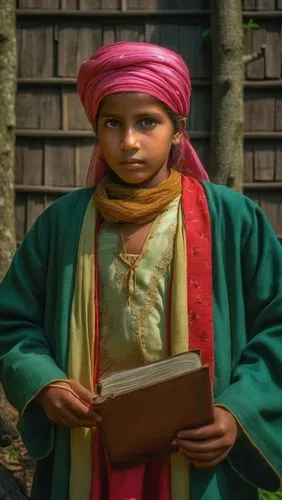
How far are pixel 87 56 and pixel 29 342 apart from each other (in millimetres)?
2803

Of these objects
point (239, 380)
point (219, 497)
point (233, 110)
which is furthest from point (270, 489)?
point (233, 110)

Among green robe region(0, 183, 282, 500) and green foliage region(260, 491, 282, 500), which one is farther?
green foliage region(260, 491, 282, 500)

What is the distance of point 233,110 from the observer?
4652mm

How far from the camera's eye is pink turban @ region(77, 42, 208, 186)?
7.02ft

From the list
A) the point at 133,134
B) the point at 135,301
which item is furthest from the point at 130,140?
the point at 135,301

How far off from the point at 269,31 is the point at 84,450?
3161 millimetres

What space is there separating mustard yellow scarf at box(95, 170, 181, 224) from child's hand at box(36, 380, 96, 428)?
1.34ft

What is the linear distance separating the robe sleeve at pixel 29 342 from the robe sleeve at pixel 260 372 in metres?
0.42

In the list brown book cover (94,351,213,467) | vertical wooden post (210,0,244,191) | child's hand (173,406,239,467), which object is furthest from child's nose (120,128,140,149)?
vertical wooden post (210,0,244,191)

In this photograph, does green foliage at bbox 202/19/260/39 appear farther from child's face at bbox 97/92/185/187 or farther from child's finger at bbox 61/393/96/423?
child's finger at bbox 61/393/96/423

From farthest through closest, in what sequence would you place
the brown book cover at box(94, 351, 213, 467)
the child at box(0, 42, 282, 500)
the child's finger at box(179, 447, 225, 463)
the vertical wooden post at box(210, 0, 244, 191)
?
the vertical wooden post at box(210, 0, 244, 191)
the child at box(0, 42, 282, 500)
the child's finger at box(179, 447, 225, 463)
the brown book cover at box(94, 351, 213, 467)

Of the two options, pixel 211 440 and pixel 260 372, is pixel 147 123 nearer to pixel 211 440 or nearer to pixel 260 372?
pixel 260 372

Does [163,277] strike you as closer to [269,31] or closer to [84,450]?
[84,450]

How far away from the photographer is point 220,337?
7.13 ft
